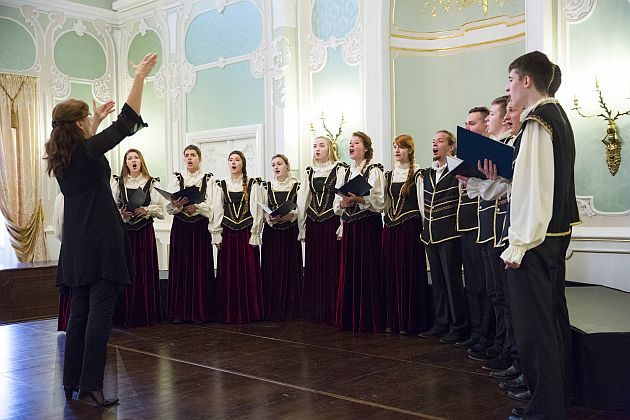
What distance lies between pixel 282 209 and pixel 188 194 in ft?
2.30

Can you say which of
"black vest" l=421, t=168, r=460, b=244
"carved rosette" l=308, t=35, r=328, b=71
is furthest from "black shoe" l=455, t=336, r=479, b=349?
"carved rosette" l=308, t=35, r=328, b=71

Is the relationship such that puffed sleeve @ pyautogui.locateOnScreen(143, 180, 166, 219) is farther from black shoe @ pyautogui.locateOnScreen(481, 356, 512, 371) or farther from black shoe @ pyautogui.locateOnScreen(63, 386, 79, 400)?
black shoe @ pyautogui.locateOnScreen(481, 356, 512, 371)

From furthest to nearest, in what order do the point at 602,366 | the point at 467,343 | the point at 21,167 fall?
the point at 21,167
the point at 467,343
the point at 602,366

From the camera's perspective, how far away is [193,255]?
17.5 ft

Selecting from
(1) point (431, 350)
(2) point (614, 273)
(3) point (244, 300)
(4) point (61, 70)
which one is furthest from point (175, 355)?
(4) point (61, 70)

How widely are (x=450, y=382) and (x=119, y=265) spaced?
1710mm

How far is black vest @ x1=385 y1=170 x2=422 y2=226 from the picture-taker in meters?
4.63

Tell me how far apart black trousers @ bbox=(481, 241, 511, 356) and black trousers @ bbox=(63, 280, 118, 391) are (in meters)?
1.85

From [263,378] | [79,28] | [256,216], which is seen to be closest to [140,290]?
[256,216]

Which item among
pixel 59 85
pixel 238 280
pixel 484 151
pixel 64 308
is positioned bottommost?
pixel 64 308

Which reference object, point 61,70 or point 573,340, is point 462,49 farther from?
point 61,70

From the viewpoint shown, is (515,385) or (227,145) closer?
(515,385)

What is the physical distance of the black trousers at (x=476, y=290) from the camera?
402 centimetres

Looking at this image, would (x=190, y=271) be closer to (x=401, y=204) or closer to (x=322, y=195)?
(x=322, y=195)
